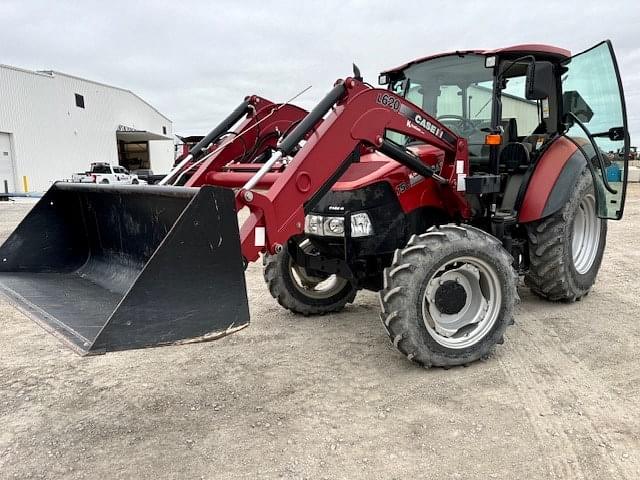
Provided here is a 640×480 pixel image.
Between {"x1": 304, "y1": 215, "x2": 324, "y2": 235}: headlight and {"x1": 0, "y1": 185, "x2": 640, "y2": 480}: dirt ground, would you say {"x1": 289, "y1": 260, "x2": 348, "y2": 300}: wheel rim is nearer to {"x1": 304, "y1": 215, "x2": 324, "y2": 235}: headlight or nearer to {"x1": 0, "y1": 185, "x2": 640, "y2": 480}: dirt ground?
{"x1": 0, "y1": 185, "x2": 640, "y2": 480}: dirt ground

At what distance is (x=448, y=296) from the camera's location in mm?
4039

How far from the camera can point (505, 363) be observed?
13.4 feet

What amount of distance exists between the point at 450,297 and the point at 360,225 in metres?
0.86

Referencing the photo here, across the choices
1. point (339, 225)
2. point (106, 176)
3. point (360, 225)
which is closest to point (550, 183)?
point (360, 225)

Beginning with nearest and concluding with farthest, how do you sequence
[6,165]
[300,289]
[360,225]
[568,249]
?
[360,225] → [568,249] → [300,289] → [6,165]

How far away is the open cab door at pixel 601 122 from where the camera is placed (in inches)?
193

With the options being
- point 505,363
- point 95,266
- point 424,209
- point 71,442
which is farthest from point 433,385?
point 95,266

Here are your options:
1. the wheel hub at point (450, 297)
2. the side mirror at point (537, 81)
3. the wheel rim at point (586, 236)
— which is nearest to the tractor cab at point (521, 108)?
the side mirror at point (537, 81)

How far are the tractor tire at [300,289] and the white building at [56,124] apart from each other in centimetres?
2826

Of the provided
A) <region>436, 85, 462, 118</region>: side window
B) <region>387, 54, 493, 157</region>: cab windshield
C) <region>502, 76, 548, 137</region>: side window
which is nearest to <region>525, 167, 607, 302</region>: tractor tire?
<region>502, 76, 548, 137</region>: side window

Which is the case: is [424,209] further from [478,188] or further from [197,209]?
[197,209]

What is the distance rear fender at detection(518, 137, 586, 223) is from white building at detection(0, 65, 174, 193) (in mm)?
29866

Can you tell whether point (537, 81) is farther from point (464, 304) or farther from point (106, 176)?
point (106, 176)

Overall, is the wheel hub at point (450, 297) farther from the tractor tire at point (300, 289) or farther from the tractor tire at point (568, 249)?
the tractor tire at point (568, 249)
